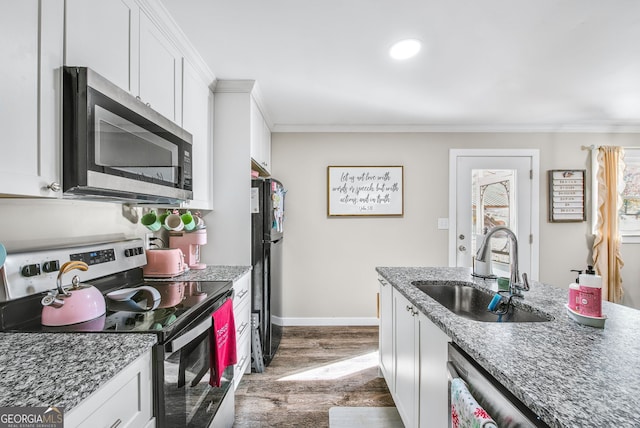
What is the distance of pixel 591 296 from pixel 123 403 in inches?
59.7

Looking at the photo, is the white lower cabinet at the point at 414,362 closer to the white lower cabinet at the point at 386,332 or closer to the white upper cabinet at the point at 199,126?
the white lower cabinet at the point at 386,332

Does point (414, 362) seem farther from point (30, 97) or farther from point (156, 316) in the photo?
point (30, 97)

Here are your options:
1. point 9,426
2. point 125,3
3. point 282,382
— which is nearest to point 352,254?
point 282,382

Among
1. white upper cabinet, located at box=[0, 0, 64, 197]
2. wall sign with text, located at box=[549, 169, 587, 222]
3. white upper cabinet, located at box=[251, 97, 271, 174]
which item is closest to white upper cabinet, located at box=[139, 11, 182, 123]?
white upper cabinet, located at box=[0, 0, 64, 197]

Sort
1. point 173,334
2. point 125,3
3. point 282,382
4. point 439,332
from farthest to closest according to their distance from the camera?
point 282,382 < point 125,3 < point 439,332 < point 173,334

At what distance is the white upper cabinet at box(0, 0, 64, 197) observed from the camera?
2.77 ft

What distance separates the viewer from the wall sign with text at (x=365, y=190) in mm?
3568

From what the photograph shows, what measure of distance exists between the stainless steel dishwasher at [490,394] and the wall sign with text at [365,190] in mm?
2541

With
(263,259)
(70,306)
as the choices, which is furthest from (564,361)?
(263,259)

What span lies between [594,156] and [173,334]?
452 cm

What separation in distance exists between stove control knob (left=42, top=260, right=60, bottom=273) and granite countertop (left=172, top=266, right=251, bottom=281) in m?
0.67

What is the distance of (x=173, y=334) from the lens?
1080mm

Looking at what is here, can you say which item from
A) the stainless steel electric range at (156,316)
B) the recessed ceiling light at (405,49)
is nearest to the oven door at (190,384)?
the stainless steel electric range at (156,316)

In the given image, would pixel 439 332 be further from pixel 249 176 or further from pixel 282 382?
pixel 249 176
